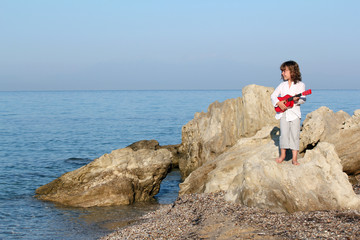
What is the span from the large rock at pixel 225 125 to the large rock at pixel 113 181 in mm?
3654

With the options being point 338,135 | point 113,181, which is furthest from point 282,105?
point 113,181

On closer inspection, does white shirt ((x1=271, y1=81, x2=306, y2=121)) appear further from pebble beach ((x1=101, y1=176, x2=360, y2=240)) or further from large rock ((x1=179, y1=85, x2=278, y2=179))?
large rock ((x1=179, y1=85, x2=278, y2=179))

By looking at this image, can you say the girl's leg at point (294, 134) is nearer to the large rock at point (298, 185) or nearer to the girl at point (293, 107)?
the girl at point (293, 107)

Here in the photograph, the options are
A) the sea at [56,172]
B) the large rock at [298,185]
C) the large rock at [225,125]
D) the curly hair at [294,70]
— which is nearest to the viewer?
the large rock at [298,185]

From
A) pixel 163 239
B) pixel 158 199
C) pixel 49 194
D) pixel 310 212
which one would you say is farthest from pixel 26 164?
pixel 310 212

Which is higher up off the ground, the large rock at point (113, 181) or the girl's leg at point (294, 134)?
the girl's leg at point (294, 134)

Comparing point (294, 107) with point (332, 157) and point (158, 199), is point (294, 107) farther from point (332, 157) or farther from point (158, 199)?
point (158, 199)

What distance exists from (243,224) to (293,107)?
3.62m

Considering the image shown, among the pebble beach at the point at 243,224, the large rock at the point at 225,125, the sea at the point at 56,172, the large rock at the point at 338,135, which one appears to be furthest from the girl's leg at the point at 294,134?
the large rock at the point at 225,125

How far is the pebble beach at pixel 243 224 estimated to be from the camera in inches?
327

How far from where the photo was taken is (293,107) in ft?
36.0

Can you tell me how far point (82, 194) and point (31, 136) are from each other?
2965 centimetres

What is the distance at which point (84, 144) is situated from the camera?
4031cm

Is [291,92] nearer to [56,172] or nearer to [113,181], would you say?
[113,181]
